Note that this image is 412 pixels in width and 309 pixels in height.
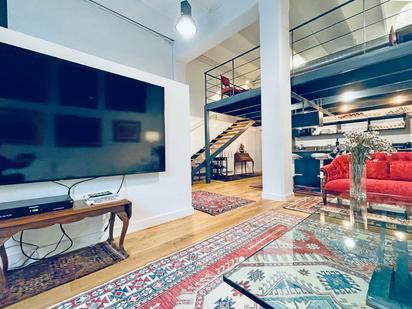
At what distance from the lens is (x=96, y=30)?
13.7 feet

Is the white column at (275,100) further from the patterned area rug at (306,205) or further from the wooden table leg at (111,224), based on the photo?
the wooden table leg at (111,224)

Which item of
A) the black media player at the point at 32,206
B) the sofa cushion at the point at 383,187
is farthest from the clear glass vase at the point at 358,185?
the black media player at the point at 32,206

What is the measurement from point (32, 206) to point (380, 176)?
4.23 metres

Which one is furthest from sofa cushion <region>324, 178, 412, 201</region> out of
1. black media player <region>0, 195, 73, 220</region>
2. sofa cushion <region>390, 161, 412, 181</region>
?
black media player <region>0, 195, 73, 220</region>

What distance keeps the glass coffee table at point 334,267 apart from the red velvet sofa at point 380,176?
109 centimetres

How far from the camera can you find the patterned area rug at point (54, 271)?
1.24m

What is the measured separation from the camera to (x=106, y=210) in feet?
5.16

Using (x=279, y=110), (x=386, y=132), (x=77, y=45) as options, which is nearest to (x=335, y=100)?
(x=386, y=132)

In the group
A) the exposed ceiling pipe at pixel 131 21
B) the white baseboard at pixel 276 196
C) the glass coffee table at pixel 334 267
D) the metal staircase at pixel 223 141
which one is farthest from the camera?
the metal staircase at pixel 223 141

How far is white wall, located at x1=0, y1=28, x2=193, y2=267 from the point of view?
1556 mm

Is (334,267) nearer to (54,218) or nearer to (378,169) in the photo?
(54,218)

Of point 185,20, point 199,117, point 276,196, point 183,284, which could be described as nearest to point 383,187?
point 276,196

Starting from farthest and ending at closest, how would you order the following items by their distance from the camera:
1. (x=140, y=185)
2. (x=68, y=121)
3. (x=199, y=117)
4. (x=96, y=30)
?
(x=199, y=117) → (x=96, y=30) → (x=140, y=185) → (x=68, y=121)

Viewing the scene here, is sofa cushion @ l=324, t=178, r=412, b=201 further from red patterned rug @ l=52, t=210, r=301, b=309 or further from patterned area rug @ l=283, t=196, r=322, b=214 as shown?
red patterned rug @ l=52, t=210, r=301, b=309
